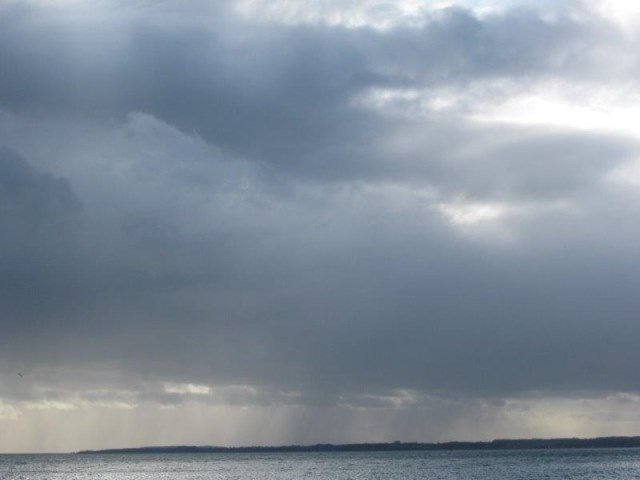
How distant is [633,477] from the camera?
178 meters

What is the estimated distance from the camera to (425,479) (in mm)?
192000

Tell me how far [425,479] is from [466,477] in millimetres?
11512

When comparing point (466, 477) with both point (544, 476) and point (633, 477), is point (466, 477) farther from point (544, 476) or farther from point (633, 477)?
point (633, 477)

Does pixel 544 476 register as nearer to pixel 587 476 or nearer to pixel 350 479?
pixel 587 476

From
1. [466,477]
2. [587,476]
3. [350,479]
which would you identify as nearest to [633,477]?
[587,476]

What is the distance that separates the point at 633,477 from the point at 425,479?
43.0 m

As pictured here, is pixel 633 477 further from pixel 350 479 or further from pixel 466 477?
pixel 350 479

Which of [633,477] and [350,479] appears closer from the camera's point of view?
[633,477]

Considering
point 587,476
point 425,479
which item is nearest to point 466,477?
point 425,479

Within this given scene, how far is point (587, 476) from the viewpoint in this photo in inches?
7426

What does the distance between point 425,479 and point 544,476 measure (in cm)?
2626

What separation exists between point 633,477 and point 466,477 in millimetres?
36705

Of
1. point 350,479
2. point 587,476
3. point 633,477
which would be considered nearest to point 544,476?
point 587,476

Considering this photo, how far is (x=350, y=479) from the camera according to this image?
194750 millimetres
